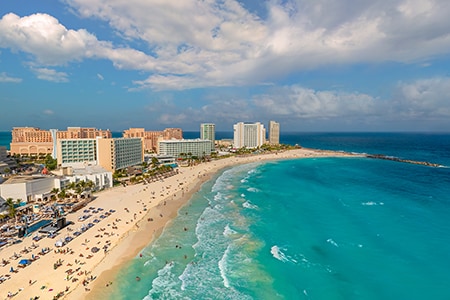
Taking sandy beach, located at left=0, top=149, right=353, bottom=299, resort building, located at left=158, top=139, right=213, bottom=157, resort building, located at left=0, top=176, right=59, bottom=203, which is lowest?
sandy beach, located at left=0, top=149, right=353, bottom=299

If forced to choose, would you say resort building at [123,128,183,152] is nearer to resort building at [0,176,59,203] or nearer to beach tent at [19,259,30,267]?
resort building at [0,176,59,203]

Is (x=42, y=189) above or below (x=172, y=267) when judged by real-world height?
above

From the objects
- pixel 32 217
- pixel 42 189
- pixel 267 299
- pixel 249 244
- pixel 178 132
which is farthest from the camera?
pixel 178 132

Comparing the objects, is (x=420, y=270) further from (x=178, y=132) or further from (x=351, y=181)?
(x=178, y=132)

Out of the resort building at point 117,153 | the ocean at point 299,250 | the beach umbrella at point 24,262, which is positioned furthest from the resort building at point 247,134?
the beach umbrella at point 24,262

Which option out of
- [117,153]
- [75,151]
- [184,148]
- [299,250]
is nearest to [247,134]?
[184,148]

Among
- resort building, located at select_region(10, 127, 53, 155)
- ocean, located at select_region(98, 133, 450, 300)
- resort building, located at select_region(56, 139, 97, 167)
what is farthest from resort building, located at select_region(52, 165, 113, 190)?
resort building, located at select_region(10, 127, 53, 155)

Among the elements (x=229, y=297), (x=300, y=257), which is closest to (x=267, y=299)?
(x=229, y=297)
